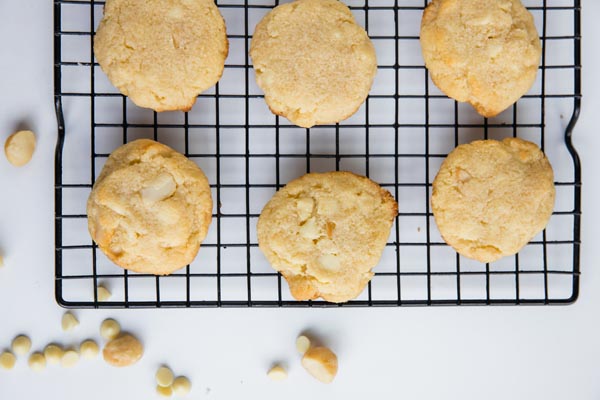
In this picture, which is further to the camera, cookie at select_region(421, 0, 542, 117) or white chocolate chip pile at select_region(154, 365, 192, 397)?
white chocolate chip pile at select_region(154, 365, 192, 397)

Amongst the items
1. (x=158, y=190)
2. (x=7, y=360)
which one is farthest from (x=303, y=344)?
(x=7, y=360)

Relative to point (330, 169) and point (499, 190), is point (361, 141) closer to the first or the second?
point (330, 169)

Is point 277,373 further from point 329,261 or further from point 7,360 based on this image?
point 7,360

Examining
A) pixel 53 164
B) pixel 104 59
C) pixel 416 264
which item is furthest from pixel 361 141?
pixel 53 164

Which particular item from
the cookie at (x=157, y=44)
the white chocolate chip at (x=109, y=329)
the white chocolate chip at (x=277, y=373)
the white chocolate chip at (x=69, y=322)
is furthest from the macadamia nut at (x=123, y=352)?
the cookie at (x=157, y=44)

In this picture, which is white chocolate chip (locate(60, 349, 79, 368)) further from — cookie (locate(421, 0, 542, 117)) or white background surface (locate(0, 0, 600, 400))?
cookie (locate(421, 0, 542, 117))

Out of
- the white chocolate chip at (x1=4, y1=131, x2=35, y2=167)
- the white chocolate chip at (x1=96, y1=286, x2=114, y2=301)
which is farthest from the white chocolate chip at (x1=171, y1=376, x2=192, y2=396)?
the white chocolate chip at (x1=4, y1=131, x2=35, y2=167)

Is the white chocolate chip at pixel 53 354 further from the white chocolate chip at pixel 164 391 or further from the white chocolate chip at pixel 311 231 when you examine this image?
the white chocolate chip at pixel 311 231
